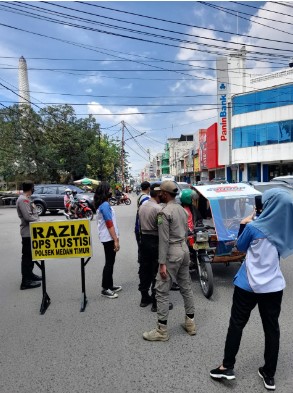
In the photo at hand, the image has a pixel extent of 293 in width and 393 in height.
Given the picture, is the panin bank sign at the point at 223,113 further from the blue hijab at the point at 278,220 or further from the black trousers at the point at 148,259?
the blue hijab at the point at 278,220

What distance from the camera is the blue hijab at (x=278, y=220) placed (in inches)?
101

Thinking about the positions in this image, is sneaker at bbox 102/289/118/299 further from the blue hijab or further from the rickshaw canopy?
the blue hijab

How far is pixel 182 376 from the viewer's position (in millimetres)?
2926

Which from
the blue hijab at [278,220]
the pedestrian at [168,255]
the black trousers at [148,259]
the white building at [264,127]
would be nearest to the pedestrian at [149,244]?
the black trousers at [148,259]

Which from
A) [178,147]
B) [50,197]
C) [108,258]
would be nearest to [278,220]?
[108,258]

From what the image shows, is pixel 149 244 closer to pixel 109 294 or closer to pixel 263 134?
pixel 109 294

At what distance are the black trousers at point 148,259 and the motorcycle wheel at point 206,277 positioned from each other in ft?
2.59

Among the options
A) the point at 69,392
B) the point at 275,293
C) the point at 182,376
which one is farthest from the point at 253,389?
the point at 69,392

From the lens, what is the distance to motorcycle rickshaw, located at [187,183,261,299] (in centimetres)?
501

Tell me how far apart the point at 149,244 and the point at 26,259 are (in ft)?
7.82

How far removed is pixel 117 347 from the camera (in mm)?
3482

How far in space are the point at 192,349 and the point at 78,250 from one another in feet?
7.00

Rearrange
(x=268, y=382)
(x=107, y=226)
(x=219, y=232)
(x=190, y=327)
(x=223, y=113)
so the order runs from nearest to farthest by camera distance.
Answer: (x=268, y=382) → (x=190, y=327) → (x=107, y=226) → (x=219, y=232) → (x=223, y=113)

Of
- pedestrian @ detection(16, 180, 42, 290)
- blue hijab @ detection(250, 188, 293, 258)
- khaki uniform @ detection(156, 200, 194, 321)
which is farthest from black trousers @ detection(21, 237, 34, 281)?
blue hijab @ detection(250, 188, 293, 258)
